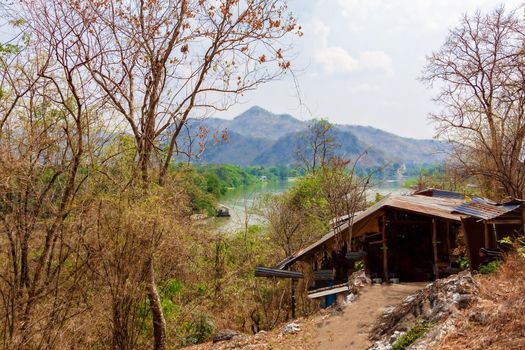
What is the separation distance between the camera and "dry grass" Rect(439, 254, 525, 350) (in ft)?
19.3

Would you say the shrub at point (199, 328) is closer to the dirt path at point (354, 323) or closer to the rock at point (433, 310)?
the dirt path at point (354, 323)

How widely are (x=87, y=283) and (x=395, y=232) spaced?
380 inches

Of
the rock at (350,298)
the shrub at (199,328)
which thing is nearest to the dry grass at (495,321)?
the rock at (350,298)

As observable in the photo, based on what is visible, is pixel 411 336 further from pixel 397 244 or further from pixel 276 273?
pixel 397 244

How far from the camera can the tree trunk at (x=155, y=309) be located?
29.7 feet

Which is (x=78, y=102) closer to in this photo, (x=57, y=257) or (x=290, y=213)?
(x=57, y=257)

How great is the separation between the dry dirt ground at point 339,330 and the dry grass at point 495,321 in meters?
2.53

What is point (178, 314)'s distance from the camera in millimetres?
14234

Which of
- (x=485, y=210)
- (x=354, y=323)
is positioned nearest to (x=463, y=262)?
(x=485, y=210)

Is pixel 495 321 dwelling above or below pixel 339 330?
above

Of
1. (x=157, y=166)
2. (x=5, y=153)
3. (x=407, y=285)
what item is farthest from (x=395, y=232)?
(x=5, y=153)

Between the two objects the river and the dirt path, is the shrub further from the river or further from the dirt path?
the river

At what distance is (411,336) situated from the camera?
7.42m

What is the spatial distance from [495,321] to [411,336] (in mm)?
1433
